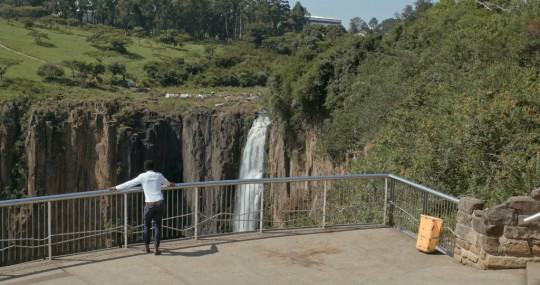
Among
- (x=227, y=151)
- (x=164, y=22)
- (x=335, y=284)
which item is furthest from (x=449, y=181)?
(x=164, y=22)

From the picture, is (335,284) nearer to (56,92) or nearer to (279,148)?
(279,148)

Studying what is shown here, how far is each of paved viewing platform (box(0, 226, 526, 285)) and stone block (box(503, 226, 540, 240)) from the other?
20.5 inches

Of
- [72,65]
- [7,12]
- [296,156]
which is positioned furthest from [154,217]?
[7,12]

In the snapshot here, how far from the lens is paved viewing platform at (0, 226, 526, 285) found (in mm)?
8547

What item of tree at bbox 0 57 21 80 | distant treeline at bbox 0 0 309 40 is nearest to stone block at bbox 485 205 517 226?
tree at bbox 0 57 21 80

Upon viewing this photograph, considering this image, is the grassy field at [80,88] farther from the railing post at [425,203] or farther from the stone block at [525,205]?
the stone block at [525,205]

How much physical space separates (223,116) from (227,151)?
9.04 feet

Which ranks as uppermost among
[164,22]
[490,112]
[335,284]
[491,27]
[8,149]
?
[164,22]

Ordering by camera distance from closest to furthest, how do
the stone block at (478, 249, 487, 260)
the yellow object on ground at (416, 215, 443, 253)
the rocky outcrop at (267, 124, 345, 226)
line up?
the stone block at (478, 249, 487, 260) < the yellow object on ground at (416, 215, 443, 253) < the rocky outcrop at (267, 124, 345, 226)

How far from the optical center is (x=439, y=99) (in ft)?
72.0

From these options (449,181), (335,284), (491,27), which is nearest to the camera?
(335,284)

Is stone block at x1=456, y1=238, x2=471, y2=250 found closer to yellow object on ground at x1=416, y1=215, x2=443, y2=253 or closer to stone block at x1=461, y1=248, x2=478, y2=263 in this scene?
stone block at x1=461, y1=248, x2=478, y2=263

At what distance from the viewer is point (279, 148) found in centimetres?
3894

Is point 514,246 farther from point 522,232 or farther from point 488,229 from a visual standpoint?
point 488,229
